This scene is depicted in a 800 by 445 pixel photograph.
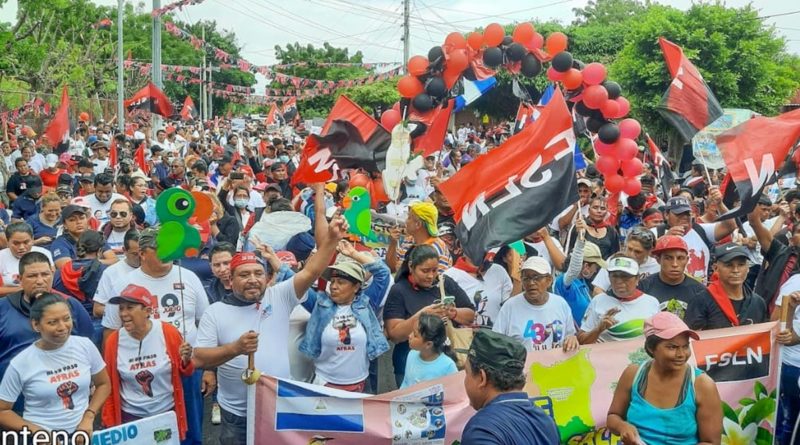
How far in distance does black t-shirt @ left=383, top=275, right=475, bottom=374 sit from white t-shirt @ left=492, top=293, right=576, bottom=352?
32 cm

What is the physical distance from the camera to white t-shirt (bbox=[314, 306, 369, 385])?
16.4 ft

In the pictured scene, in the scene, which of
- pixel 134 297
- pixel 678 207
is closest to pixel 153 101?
pixel 678 207

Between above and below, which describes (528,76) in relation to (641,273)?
above

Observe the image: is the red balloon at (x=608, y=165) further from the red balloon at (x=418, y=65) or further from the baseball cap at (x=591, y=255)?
the baseball cap at (x=591, y=255)

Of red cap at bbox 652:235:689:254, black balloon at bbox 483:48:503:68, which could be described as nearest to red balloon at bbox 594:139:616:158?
black balloon at bbox 483:48:503:68

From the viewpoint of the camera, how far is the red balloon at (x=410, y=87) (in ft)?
38.0

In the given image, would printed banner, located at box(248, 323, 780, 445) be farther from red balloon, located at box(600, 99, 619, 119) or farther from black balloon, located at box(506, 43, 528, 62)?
black balloon, located at box(506, 43, 528, 62)

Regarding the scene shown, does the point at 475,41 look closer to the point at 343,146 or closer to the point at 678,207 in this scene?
the point at 343,146

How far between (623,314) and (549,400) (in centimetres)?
80

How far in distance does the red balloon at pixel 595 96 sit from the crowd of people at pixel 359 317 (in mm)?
3594

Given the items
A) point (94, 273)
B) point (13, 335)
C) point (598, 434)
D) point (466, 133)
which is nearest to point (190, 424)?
point (13, 335)

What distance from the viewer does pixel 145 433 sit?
4336 millimetres

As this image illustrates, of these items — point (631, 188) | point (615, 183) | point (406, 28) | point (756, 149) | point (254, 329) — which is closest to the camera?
point (254, 329)

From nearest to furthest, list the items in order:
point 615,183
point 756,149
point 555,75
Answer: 1. point 756,149
2. point 615,183
3. point 555,75
